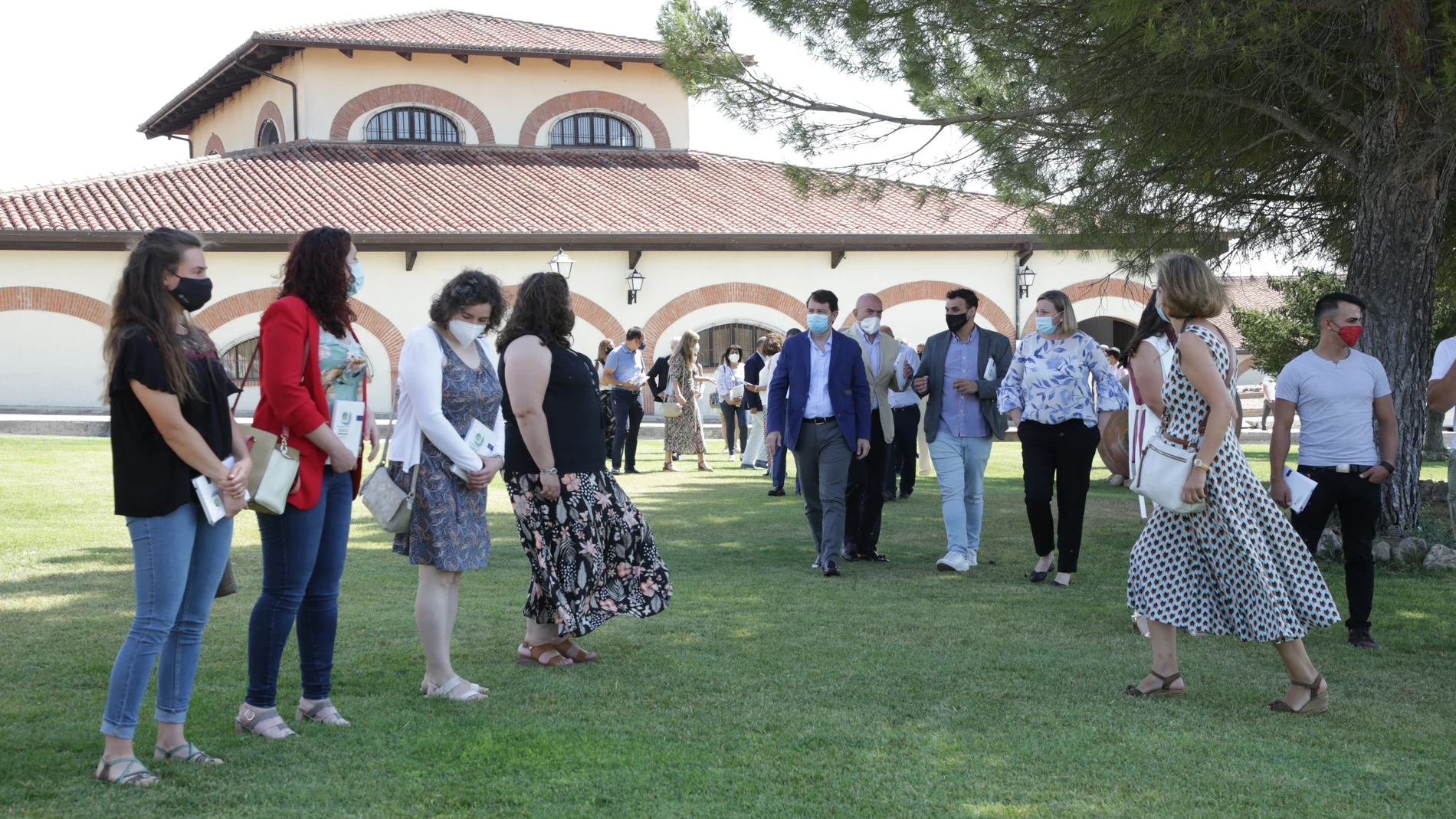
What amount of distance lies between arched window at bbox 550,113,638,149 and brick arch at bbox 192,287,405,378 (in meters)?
8.09

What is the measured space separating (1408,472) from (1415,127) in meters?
2.56

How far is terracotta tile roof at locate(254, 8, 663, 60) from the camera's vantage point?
95.7ft

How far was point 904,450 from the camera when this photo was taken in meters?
12.5

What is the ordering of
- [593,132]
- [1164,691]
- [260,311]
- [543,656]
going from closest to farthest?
[1164,691] → [543,656] → [260,311] → [593,132]

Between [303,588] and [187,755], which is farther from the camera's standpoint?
[303,588]

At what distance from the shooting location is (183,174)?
27547 millimetres

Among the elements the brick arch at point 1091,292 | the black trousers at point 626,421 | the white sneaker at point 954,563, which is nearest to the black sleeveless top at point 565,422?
the white sneaker at point 954,563

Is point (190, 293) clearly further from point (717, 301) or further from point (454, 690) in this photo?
point (717, 301)

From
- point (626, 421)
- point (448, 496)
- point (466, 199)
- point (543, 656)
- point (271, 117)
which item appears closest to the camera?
point (448, 496)

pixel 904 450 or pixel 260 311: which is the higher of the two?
pixel 260 311

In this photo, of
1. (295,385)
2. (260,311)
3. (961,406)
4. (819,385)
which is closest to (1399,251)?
(961,406)

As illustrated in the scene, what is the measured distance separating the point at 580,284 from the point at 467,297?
74.6 feet

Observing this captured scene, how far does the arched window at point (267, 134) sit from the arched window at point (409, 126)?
252cm

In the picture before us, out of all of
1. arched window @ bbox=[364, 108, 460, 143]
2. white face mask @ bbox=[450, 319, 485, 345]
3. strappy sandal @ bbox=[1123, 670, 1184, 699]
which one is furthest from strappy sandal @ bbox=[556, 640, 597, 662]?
arched window @ bbox=[364, 108, 460, 143]
